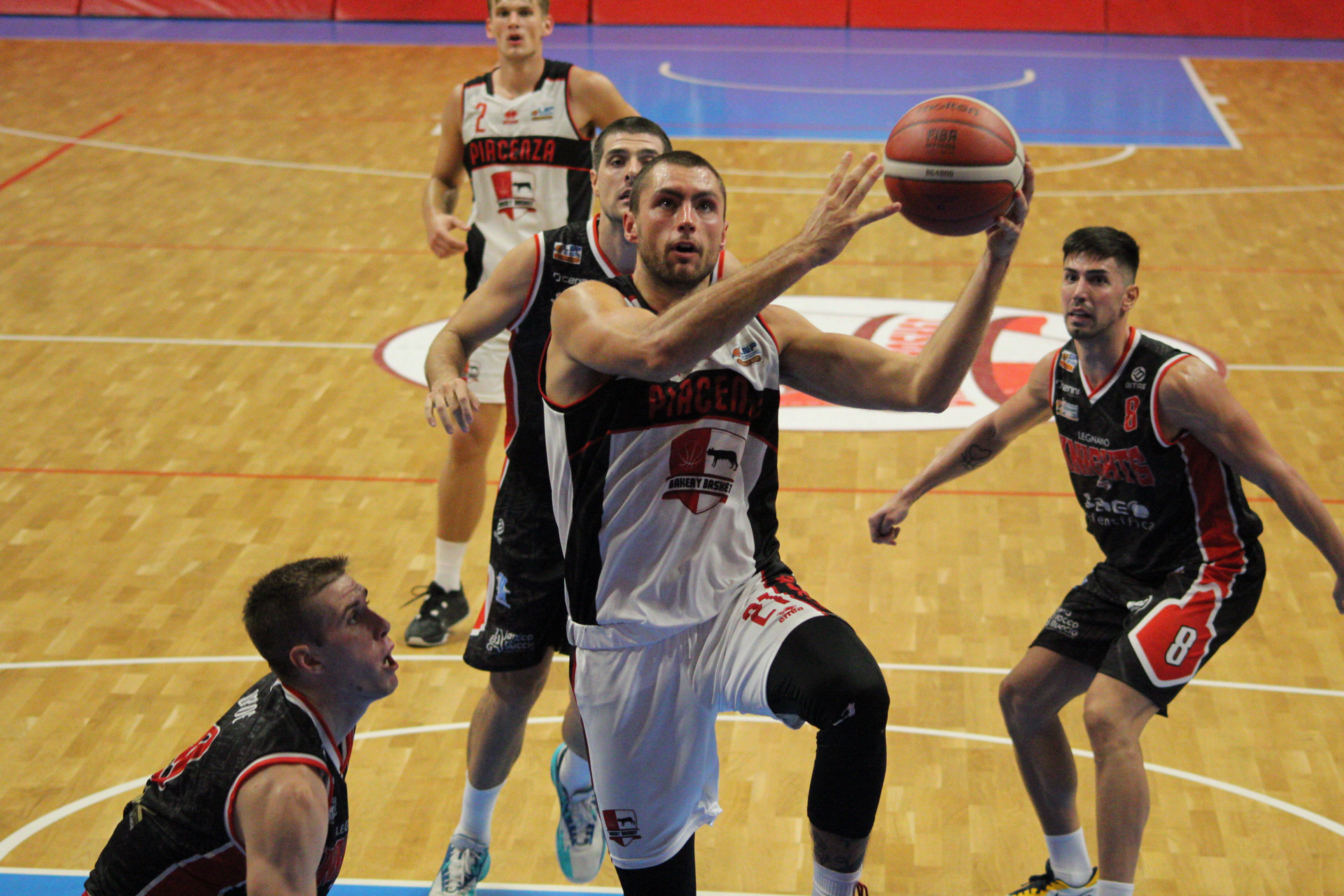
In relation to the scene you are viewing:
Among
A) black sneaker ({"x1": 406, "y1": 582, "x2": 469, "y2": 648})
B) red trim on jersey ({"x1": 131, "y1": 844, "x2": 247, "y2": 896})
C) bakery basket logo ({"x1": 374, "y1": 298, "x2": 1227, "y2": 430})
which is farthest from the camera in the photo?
bakery basket logo ({"x1": 374, "y1": 298, "x2": 1227, "y2": 430})

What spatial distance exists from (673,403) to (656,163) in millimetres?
572

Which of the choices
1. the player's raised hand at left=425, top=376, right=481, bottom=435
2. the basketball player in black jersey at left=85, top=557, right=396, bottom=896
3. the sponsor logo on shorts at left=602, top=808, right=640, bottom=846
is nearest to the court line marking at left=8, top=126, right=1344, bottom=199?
the player's raised hand at left=425, top=376, right=481, bottom=435

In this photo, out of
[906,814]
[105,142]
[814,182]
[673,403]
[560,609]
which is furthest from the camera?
[105,142]

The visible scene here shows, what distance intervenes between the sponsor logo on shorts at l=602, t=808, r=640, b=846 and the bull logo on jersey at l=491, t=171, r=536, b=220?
3238mm

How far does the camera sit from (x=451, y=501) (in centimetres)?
588

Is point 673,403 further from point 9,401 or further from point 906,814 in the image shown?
point 9,401

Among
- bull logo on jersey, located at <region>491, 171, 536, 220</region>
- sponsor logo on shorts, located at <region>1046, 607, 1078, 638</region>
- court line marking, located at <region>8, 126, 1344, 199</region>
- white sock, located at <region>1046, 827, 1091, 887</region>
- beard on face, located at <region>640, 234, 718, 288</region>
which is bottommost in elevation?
court line marking, located at <region>8, 126, 1344, 199</region>

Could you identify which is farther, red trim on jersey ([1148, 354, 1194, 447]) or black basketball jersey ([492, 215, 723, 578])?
black basketball jersey ([492, 215, 723, 578])

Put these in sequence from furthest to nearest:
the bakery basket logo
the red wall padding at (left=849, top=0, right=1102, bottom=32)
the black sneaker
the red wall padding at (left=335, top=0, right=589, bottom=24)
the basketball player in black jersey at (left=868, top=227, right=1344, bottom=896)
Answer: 1. the red wall padding at (left=335, top=0, right=589, bottom=24)
2. the red wall padding at (left=849, top=0, right=1102, bottom=32)
3. the bakery basket logo
4. the black sneaker
5. the basketball player in black jersey at (left=868, top=227, right=1344, bottom=896)

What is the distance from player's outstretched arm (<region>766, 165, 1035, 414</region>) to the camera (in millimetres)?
3186

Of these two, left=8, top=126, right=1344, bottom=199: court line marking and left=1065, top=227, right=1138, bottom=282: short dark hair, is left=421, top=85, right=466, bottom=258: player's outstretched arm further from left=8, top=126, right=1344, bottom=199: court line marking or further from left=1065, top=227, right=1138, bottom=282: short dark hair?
left=8, top=126, right=1344, bottom=199: court line marking

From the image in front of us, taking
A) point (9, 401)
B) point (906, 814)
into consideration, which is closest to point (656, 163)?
point (906, 814)

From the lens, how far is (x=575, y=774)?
4406 mm

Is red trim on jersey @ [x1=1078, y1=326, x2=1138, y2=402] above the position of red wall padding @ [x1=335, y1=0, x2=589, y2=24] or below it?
above
